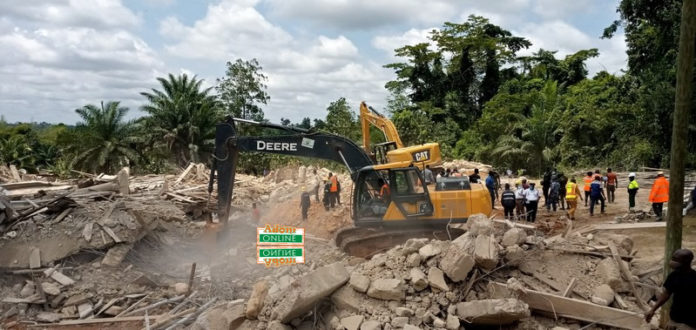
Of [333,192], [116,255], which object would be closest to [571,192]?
[333,192]

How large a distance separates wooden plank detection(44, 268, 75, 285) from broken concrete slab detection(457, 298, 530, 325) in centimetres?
759

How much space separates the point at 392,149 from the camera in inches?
501

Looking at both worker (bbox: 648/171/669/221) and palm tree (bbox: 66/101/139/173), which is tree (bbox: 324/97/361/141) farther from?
worker (bbox: 648/171/669/221)

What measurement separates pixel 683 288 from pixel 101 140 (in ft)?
102

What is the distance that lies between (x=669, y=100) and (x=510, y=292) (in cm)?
1258

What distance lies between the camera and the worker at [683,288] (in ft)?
16.5

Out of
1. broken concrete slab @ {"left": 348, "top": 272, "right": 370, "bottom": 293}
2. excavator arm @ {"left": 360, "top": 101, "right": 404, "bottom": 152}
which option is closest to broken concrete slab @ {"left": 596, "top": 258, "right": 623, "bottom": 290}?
broken concrete slab @ {"left": 348, "top": 272, "right": 370, "bottom": 293}

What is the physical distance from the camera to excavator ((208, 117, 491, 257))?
35.4 feet

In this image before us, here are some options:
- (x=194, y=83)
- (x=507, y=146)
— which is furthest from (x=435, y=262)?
(x=194, y=83)

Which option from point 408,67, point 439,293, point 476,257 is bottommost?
point 439,293

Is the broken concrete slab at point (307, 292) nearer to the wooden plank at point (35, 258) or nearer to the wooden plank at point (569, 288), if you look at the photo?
the wooden plank at point (569, 288)

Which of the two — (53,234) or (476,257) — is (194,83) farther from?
(476,257)

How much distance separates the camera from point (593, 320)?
616cm
